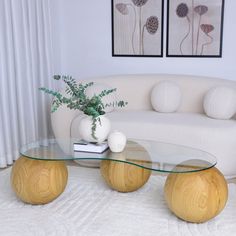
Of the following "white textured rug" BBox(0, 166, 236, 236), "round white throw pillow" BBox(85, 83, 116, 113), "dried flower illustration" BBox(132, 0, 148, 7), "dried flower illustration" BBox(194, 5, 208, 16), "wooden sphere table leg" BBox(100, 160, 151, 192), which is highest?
"dried flower illustration" BBox(132, 0, 148, 7)

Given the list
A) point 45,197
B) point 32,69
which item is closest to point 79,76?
point 32,69

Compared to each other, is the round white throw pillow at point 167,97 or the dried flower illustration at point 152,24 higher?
the dried flower illustration at point 152,24

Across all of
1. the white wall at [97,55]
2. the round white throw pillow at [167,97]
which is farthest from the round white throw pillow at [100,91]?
the white wall at [97,55]

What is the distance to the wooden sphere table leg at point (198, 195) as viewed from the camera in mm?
2098

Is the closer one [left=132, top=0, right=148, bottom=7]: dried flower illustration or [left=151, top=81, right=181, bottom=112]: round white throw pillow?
[left=151, top=81, right=181, bottom=112]: round white throw pillow

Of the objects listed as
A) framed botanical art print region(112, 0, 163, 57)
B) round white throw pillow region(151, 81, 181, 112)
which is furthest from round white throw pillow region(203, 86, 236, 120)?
framed botanical art print region(112, 0, 163, 57)

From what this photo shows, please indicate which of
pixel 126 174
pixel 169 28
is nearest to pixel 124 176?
pixel 126 174

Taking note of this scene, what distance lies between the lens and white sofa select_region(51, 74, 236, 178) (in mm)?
2912

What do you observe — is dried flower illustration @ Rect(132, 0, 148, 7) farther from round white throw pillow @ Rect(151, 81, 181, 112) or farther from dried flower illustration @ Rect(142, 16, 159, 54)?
round white throw pillow @ Rect(151, 81, 181, 112)

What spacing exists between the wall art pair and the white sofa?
0.41 m

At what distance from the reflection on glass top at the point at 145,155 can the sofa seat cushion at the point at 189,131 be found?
0.48 m

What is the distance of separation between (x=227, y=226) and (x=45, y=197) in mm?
1185

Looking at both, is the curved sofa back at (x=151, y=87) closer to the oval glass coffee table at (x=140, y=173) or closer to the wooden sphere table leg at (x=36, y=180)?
the oval glass coffee table at (x=140, y=173)

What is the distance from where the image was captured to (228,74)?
12.4 ft
